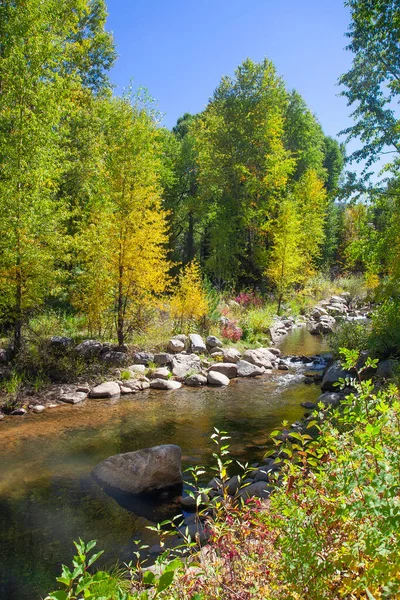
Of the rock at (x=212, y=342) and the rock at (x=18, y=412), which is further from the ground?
the rock at (x=212, y=342)

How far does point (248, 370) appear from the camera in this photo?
41.5 ft

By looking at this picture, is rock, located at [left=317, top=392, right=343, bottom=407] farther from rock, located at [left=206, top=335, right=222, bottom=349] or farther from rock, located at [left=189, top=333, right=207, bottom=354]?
rock, located at [left=206, top=335, right=222, bottom=349]

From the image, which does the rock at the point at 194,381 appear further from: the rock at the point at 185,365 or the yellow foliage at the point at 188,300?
the yellow foliage at the point at 188,300

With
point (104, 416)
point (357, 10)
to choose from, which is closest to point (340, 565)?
point (104, 416)

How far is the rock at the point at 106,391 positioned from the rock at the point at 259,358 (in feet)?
15.2

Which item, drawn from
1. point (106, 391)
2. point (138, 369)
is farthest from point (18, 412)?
point (138, 369)

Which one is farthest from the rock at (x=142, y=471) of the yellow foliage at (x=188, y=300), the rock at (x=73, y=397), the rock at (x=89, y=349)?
the yellow foliage at (x=188, y=300)

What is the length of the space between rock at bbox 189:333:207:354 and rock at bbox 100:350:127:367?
96.6 inches

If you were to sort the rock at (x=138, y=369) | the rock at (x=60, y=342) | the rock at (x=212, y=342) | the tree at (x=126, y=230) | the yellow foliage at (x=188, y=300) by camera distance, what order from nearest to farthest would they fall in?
the rock at (x=60, y=342), the rock at (x=138, y=369), the tree at (x=126, y=230), the rock at (x=212, y=342), the yellow foliage at (x=188, y=300)

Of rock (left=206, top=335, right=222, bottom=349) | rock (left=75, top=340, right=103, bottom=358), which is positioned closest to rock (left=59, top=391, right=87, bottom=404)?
rock (left=75, top=340, right=103, bottom=358)

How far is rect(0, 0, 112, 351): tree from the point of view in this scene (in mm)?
9445

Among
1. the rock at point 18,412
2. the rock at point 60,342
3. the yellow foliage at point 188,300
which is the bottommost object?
the rock at point 18,412

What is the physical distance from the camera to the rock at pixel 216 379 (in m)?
11.6

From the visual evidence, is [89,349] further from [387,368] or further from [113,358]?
[387,368]
